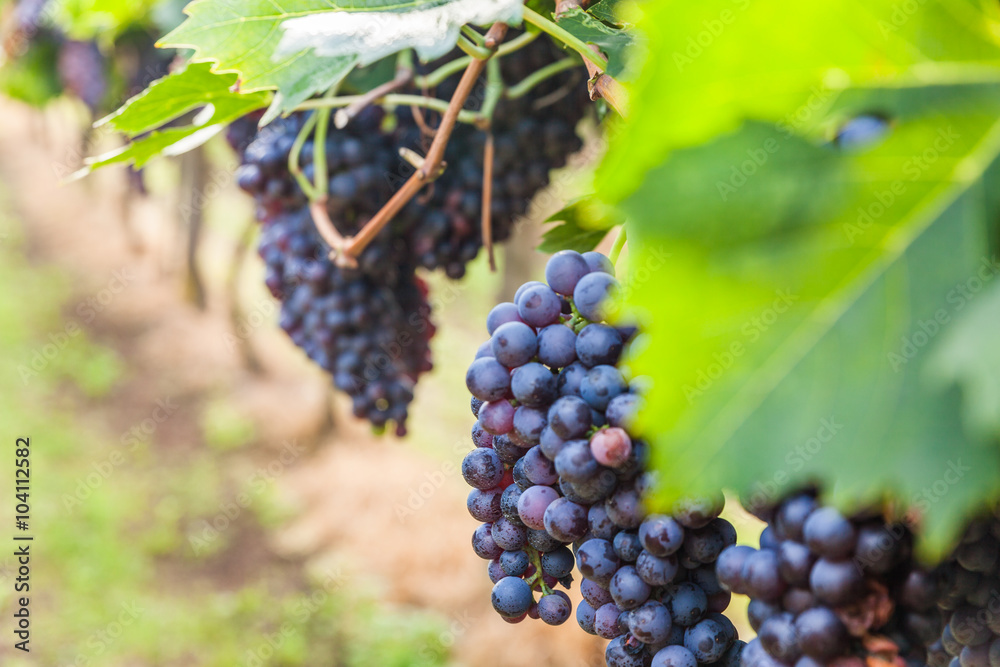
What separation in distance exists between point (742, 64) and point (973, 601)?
0.92 ft

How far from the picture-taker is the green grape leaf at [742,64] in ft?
0.88

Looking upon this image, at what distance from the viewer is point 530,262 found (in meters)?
2.14

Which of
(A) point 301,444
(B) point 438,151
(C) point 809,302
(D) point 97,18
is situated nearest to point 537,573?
(C) point 809,302

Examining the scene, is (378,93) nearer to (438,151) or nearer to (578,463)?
(438,151)

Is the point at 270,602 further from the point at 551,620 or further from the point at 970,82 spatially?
the point at 970,82

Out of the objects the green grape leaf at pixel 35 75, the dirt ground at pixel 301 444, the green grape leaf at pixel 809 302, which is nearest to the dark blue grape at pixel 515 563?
the green grape leaf at pixel 809 302

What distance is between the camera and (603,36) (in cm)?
56

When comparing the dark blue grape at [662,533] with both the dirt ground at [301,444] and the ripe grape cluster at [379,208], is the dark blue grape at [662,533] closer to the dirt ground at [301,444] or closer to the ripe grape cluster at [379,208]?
the ripe grape cluster at [379,208]

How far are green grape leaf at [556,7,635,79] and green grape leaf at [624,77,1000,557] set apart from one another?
0.89 ft

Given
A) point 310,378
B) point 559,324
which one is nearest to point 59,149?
point 310,378

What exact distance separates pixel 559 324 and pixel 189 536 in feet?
11.5

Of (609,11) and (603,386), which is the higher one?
(609,11)

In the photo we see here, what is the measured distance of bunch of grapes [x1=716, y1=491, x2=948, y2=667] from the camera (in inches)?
13.6

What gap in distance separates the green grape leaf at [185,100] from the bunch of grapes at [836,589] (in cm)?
70
